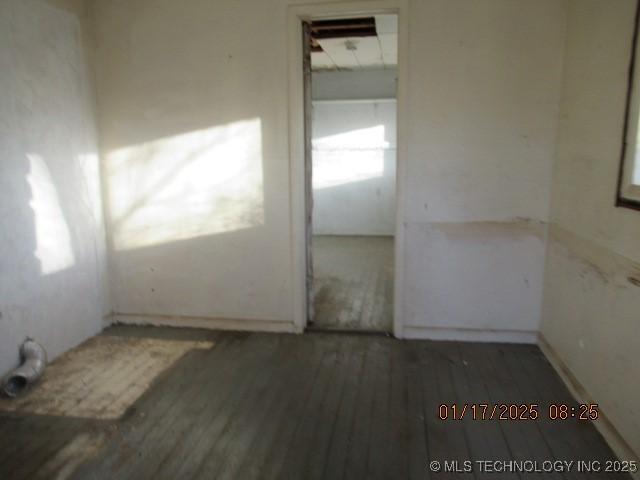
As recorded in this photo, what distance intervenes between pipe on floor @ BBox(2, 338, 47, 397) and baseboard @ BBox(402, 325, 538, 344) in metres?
2.48

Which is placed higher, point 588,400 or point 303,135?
point 303,135

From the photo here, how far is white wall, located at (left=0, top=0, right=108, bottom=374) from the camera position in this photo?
292cm

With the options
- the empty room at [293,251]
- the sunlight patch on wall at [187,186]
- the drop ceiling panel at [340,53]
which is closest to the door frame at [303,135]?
the empty room at [293,251]

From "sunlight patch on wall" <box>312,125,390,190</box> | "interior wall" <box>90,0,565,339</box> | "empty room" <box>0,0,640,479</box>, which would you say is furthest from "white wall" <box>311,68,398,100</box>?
"interior wall" <box>90,0,565,339</box>

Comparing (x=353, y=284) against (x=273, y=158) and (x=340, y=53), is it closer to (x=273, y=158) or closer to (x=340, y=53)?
(x=273, y=158)

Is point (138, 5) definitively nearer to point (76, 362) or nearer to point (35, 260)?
point (35, 260)

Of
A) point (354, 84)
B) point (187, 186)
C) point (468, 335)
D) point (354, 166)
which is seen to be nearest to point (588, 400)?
point (468, 335)

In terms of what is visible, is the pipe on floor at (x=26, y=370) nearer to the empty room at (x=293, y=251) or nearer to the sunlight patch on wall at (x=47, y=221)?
the empty room at (x=293, y=251)

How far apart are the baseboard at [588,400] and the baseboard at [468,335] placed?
11 cm

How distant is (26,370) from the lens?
292 centimetres

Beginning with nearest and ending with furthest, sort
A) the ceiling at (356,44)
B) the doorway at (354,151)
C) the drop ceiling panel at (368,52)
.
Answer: the ceiling at (356,44)
the drop ceiling panel at (368,52)
the doorway at (354,151)

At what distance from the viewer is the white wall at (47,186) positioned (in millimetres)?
2924

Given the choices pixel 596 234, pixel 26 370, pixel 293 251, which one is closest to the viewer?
pixel 596 234

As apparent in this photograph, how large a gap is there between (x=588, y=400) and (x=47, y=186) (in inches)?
140
